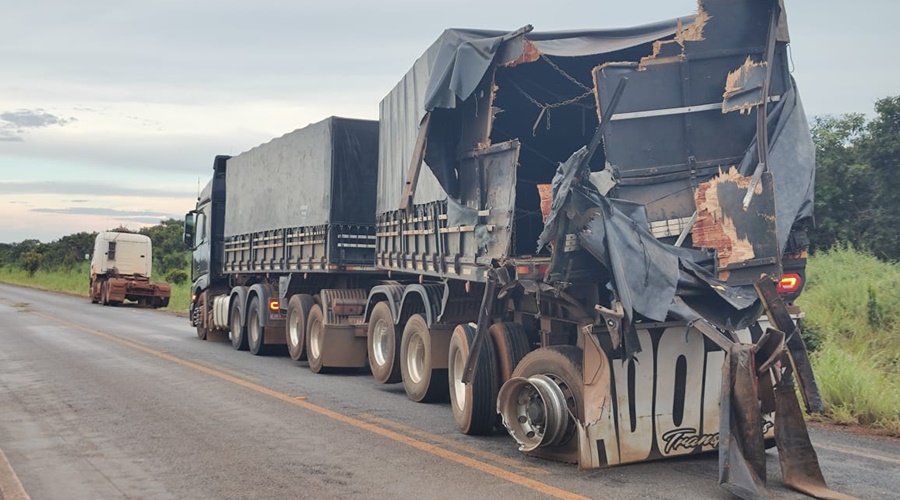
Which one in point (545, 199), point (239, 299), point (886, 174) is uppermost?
point (886, 174)

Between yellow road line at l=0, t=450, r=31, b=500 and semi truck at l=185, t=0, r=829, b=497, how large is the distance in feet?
11.7

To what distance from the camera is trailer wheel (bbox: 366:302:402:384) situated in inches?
459

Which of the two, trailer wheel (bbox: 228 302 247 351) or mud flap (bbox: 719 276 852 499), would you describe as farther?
trailer wheel (bbox: 228 302 247 351)

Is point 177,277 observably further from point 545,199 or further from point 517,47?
point 517,47

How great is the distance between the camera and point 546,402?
7.03 m

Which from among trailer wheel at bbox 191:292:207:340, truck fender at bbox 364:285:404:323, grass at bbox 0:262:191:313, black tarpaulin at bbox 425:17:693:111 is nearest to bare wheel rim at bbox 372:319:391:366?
truck fender at bbox 364:285:404:323

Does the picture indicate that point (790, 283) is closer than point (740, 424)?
No

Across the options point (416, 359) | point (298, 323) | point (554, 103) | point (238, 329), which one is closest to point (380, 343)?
point (416, 359)

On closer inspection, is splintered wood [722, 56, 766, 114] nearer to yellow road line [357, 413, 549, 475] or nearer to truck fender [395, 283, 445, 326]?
yellow road line [357, 413, 549, 475]

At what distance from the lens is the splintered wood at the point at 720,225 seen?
23.1ft

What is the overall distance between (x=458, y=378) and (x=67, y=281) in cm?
5413

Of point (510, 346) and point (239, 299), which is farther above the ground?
point (239, 299)

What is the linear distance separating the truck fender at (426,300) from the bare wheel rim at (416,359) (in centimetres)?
35

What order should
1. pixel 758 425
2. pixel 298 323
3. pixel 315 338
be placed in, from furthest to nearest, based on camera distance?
pixel 298 323, pixel 315 338, pixel 758 425
